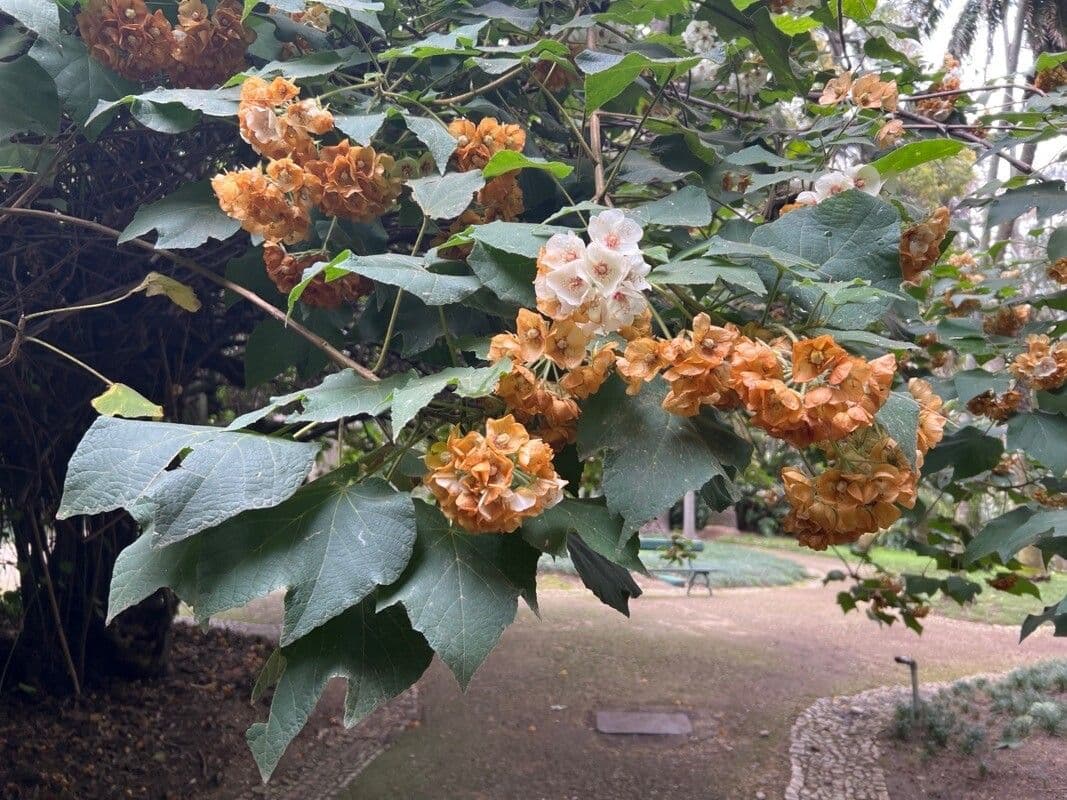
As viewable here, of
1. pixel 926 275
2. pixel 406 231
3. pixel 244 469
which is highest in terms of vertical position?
pixel 406 231

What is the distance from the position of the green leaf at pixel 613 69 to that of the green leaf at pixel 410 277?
43 centimetres

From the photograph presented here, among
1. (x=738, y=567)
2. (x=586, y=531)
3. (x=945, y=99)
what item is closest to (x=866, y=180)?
(x=586, y=531)

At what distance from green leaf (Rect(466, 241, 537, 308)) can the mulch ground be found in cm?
243

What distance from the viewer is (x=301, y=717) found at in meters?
0.82

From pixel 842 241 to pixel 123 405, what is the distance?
1119mm

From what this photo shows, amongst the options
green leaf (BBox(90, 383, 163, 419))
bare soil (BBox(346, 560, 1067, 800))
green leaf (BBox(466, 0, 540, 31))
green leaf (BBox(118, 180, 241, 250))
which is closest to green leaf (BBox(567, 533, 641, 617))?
green leaf (BBox(90, 383, 163, 419))

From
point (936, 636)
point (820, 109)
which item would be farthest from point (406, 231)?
point (936, 636)

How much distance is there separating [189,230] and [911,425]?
1193mm

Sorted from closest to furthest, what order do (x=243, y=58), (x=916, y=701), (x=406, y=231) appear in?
(x=243, y=58)
(x=406, y=231)
(x=916, y=701)

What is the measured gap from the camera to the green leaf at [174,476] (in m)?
0.77

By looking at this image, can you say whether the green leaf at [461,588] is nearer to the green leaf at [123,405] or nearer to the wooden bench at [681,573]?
the green leaf at [123,405]

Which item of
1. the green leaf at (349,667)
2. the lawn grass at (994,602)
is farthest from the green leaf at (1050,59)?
the lawn grass at (994,602)

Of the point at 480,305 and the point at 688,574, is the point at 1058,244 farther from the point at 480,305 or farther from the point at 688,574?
the point at 688,574

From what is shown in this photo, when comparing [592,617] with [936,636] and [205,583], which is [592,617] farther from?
[205,583]
